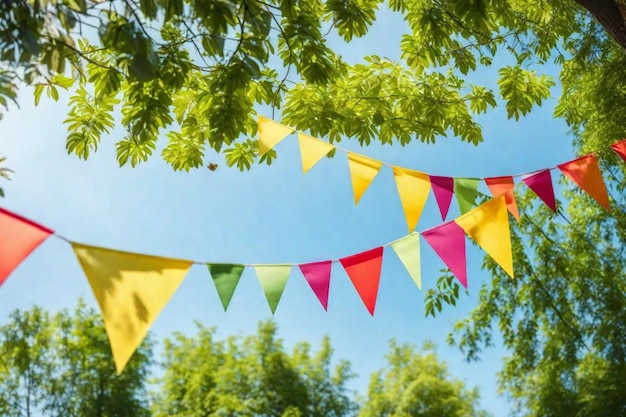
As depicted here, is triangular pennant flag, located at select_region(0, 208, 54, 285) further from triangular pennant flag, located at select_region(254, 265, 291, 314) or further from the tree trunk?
the tree trunk

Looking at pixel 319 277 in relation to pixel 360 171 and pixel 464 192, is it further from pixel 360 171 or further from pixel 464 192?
pixel 464 192

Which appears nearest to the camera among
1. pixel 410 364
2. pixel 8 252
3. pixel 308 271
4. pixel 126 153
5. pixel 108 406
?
pixel 8 252

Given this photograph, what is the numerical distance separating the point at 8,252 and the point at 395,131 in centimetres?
280

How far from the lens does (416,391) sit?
1736 cm

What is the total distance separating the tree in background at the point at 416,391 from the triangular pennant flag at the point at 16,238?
15.4 m

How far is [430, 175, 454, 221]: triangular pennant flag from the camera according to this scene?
3.64 meters

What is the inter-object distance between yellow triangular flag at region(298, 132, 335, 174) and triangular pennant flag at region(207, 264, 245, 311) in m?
0.75

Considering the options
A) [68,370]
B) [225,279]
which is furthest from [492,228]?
[68,370]

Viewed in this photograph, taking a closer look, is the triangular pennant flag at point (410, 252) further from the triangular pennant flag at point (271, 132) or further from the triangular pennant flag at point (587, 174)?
the triangular pennant flag at point (587, 174)

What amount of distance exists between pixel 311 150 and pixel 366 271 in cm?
71

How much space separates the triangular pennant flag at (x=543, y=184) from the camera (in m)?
3.83

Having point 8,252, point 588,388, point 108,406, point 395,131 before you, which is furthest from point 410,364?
point 8,252

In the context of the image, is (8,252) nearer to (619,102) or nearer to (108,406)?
(619,102)

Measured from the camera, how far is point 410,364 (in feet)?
61.3
